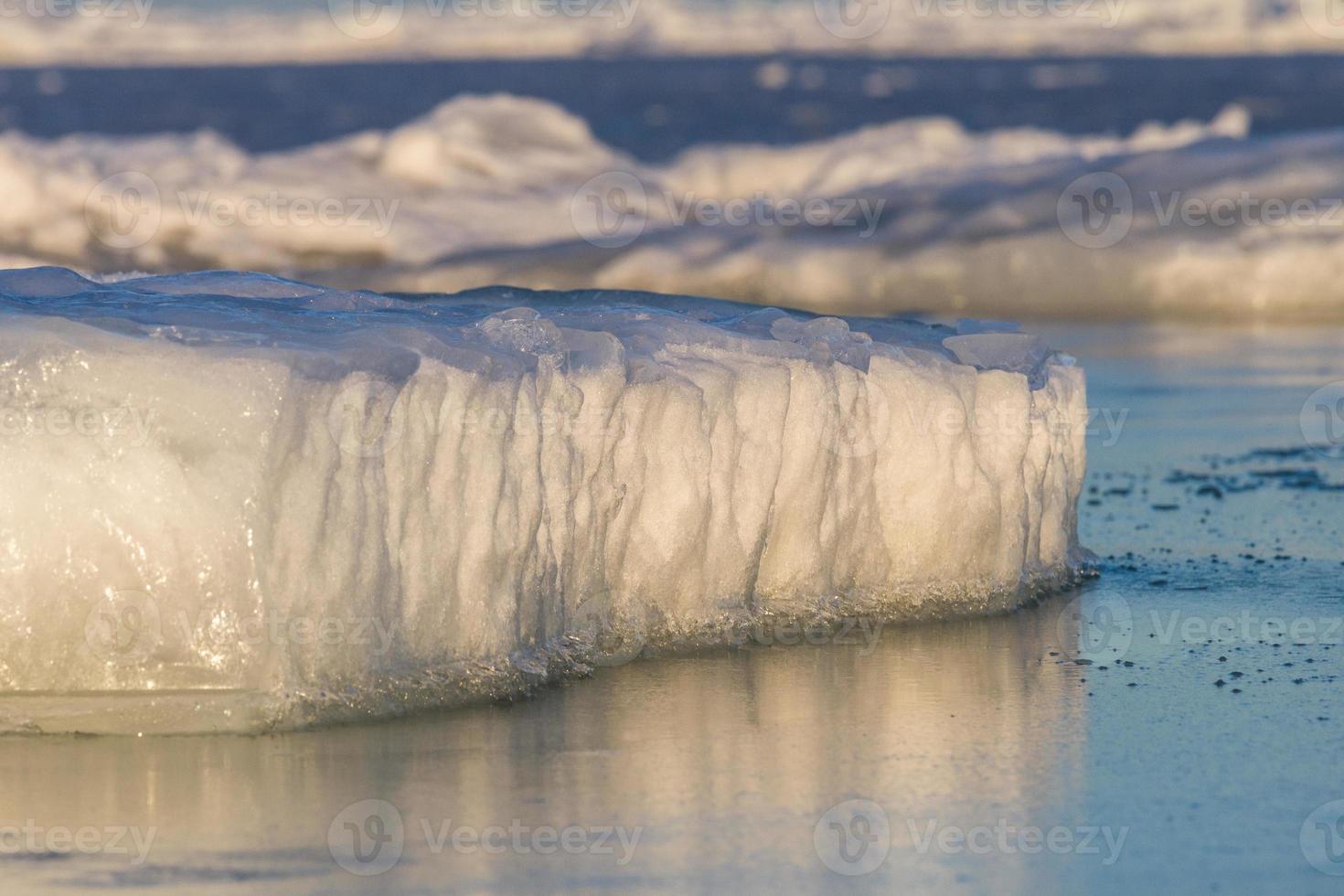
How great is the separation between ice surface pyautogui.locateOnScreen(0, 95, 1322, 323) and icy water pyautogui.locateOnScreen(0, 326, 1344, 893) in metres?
7.45

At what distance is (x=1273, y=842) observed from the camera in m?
3.21

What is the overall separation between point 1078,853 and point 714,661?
55.9 inches

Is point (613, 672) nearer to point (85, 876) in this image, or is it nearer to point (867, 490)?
point (867, 490)

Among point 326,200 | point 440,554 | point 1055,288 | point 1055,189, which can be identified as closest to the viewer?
point 440,554

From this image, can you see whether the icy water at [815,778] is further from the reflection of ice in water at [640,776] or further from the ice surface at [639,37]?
the ice surface at [639,37]

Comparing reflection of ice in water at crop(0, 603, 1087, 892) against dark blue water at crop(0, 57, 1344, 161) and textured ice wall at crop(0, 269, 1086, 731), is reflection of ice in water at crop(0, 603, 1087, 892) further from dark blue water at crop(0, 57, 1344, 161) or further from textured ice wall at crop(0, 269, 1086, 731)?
dark blue water at crop(0, 57, 1344, 161)

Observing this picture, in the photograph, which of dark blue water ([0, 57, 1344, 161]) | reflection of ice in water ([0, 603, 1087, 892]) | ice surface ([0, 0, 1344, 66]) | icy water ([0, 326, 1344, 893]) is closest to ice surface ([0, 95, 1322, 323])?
icy water ([0, 326, 1344, 893])

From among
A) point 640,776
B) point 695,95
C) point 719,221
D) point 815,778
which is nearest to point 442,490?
point 640,776

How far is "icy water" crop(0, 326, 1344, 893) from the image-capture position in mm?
3074

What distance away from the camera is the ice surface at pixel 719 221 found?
40.8ft

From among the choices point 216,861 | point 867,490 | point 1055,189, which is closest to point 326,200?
point 1055,189

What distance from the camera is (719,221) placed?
14.9 metres

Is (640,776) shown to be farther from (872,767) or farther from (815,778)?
(872,767)

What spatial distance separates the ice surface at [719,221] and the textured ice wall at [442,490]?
23.0ft
